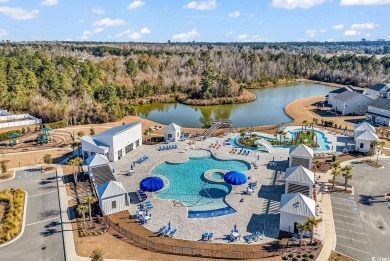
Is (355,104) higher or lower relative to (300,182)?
higher

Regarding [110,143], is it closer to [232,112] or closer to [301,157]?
[301,157]

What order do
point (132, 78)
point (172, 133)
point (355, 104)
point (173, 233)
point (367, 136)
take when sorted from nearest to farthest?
1. point (173, 233)
2. point (367, 136)
3. point (172, 133)
4. point (355, 104)
5. point (132, 78)

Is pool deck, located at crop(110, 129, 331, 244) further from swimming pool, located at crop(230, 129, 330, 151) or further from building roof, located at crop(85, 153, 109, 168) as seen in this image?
swimming pool, located at crop(230, 129, 330, 151)

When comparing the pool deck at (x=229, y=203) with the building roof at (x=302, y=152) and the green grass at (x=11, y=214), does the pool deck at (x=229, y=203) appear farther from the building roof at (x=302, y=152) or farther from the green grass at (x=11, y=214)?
the green grass at (x=11, y=214)

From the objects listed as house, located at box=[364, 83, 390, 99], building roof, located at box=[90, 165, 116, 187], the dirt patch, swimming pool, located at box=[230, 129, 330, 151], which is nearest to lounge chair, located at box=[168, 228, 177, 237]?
building roof, located at box=[90, 165, 116, 187]

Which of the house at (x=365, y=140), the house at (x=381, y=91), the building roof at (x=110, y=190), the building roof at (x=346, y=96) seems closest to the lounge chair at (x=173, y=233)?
the building roof at (x=110, y=190)

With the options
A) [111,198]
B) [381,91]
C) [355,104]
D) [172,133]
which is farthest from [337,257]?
[381,91]

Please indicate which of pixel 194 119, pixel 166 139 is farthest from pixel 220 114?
pixel 166 139
